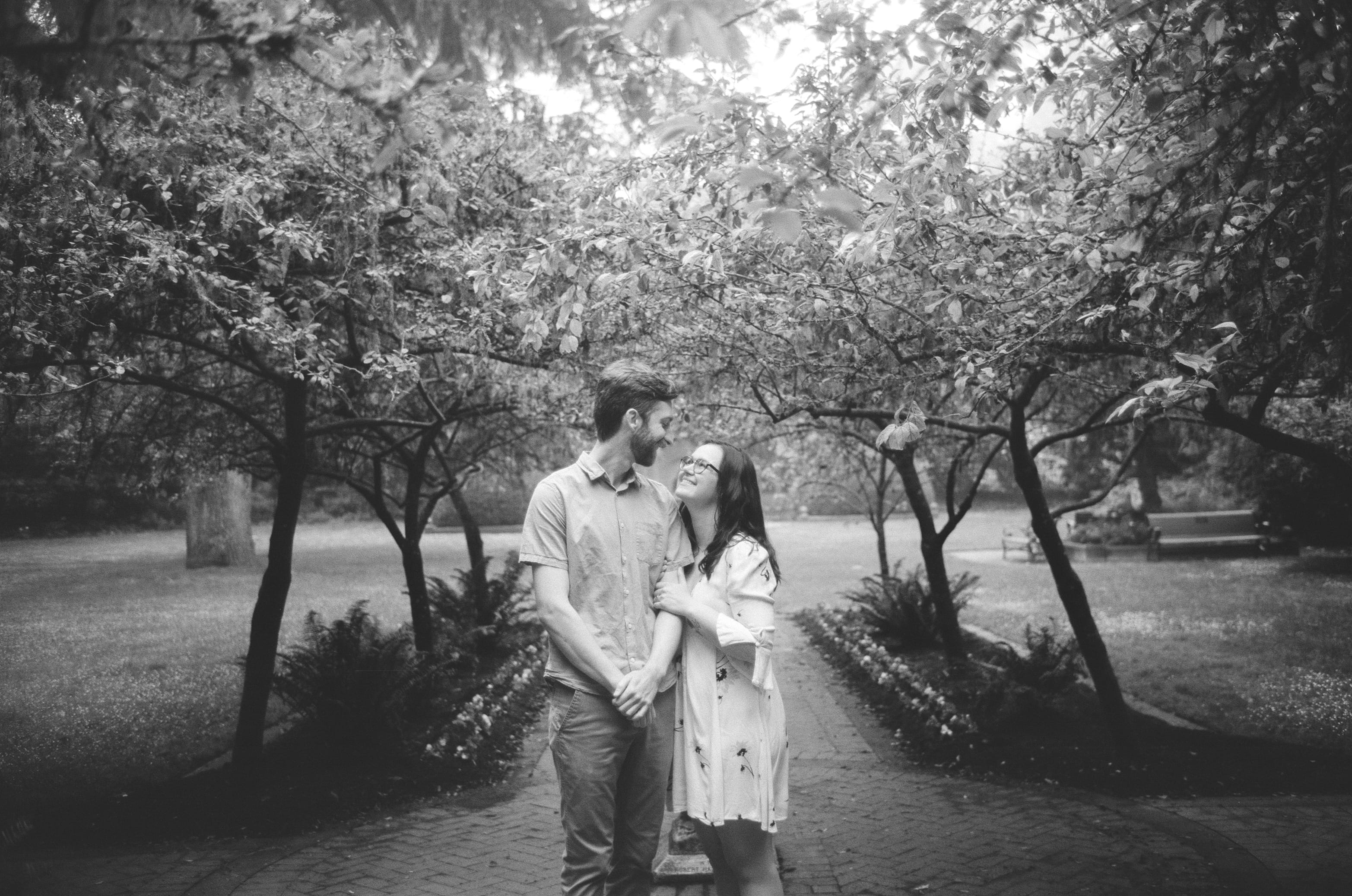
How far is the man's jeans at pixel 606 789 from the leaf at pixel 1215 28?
10.5 ft

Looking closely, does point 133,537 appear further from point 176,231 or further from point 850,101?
point 850,101

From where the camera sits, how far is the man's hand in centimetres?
294

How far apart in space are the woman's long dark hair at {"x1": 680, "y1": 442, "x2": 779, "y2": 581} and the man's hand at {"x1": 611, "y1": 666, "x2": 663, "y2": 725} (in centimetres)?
52

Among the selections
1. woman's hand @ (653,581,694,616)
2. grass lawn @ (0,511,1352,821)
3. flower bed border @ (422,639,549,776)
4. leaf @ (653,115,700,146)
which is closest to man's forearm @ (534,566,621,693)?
woman's hand @ (653,581,694,616)

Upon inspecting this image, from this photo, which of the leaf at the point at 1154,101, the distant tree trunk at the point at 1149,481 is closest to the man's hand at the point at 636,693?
the leaf at the point at 1154,101

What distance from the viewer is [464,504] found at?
507 inches

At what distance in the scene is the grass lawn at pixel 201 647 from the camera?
6957 millimetres

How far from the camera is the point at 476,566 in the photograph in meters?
12.8

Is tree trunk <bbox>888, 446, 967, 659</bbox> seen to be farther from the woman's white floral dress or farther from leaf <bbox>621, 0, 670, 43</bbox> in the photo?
leaf <bbox>621, 0, 670, 43</bbox>

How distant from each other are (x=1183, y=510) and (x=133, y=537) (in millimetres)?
31859

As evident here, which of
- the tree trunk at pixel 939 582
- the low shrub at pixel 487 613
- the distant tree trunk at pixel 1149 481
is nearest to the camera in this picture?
the tree trunk at pixel 939 582

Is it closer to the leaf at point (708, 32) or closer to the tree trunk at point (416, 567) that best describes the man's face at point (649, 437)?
the leaf at point (708, 32)

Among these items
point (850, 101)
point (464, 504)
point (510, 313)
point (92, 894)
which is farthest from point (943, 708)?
point (464, 504)

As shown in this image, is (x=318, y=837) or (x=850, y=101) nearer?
(x=850, y=101)
